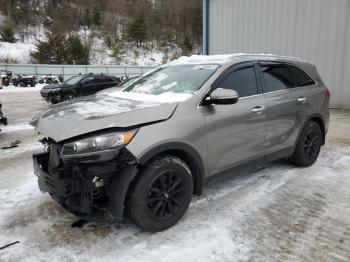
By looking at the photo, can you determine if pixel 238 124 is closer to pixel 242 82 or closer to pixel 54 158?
pixel 242 82

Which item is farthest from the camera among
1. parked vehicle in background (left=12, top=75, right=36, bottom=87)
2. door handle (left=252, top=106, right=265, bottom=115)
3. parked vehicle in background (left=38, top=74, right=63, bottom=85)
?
parked vehicle in background (left=38, top=74, right=63, bottom=85)

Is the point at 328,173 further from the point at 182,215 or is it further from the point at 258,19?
the point at 258,19

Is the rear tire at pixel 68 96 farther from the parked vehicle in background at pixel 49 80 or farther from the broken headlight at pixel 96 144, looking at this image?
the parked vehicle in background at pixel 49 80

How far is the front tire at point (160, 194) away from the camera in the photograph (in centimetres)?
293

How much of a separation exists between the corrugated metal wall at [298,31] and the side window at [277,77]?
7.46 m

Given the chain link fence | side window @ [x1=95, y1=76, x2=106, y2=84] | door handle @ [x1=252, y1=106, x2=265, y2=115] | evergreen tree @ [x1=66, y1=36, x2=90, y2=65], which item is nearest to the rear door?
door handle @ [x1=252, y1=106, x2=265, y2=115]

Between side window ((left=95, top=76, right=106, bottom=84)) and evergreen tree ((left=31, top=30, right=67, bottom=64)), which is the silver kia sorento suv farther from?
evergreen tree ((left=31, top=30, right=67, bottom=64))

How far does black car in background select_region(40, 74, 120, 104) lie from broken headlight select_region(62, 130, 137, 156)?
42.0 feet

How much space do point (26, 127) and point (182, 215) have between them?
7198mm

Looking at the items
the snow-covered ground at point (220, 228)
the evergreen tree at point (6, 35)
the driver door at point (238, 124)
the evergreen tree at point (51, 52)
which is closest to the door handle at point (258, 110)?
the driver door at point (238, 124)

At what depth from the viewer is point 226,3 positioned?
13.7 meters

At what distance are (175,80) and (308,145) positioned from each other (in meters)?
2.40

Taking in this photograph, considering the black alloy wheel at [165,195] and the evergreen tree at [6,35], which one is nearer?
the black alloy wheel at [165,195]

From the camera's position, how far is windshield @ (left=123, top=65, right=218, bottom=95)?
3652 mm
